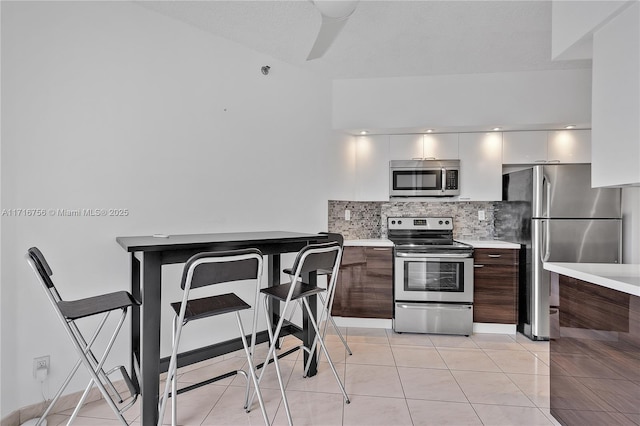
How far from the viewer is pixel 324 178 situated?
3.66 m

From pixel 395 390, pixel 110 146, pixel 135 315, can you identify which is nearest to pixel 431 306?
pixel 395 390

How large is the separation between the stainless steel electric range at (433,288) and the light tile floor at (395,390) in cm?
27

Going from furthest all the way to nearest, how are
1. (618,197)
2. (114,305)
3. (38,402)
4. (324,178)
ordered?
(324,178), (618,197), (38,402), (114,305)

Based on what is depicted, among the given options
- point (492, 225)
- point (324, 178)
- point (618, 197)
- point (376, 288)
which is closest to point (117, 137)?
point (324, 178)

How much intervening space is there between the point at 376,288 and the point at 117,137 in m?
2.72

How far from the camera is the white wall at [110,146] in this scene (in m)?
1.97

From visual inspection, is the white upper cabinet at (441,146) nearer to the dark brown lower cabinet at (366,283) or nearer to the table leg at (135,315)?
the dark brown lower cabinet at (366,283)

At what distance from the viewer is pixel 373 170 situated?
13.0ft

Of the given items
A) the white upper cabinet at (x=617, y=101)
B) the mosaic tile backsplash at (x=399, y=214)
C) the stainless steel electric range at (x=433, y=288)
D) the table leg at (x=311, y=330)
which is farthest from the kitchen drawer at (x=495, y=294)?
the table leg at (x=311, y=330)

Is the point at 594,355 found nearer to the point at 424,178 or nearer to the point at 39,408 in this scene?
the point at 424,178

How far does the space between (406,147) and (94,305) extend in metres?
3.24

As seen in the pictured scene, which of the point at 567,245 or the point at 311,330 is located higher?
the point at 567,245

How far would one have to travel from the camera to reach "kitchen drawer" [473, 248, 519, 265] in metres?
3.49

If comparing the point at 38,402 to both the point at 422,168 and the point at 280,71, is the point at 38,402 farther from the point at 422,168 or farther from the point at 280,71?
the point at 422,168
